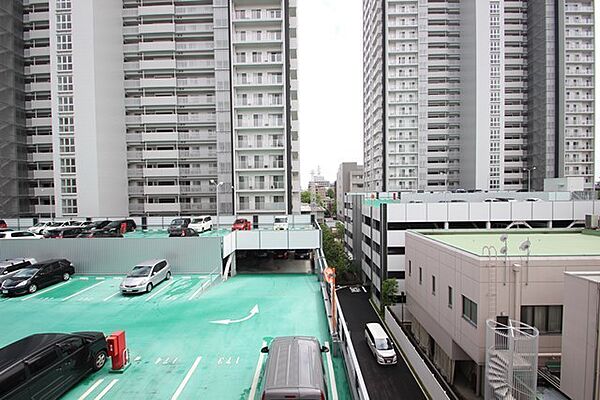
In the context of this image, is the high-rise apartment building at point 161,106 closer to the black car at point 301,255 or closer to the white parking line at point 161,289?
the black car at point 301,255

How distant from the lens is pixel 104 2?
33.3 metres

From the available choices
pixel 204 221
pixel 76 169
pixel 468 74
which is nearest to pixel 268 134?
pixel 204 221

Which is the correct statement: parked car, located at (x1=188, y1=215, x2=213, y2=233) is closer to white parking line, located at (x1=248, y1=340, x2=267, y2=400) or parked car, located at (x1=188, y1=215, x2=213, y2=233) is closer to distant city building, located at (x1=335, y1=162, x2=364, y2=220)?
white parking line, located at (x1=248, y1=340, x2=267, y2=400)

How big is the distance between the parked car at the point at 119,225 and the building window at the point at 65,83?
1749 cm

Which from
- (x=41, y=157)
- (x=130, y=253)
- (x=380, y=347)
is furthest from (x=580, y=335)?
(x=41, y=157)

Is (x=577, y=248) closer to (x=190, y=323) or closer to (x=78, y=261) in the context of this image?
(x=190, y=323)

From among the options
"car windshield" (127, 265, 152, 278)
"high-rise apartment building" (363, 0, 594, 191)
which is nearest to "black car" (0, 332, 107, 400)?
"car windshield" (127, 265, 152, 278)

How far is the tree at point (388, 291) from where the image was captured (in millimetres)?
24750

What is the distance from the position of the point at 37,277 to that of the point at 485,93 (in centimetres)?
5327

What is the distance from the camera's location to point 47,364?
20.6 ft

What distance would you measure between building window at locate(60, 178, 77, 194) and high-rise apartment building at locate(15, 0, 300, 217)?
0.34ft

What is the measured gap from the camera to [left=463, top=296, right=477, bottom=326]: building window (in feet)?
42.4

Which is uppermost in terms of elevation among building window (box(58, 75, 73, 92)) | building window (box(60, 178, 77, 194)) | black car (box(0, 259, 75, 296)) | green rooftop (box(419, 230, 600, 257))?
building window (box(58, 75, 73, 92))

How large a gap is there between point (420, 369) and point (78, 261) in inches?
738
